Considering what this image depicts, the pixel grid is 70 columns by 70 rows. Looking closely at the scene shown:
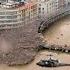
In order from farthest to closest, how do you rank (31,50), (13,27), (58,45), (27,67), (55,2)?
(55,2), (13,27), (58,45), (31,50), (27,67)

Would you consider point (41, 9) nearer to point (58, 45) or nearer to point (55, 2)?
point (55, 2)

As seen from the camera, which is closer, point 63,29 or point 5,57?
point 5,57

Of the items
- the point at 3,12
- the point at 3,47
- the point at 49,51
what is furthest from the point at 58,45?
the point at 3,12

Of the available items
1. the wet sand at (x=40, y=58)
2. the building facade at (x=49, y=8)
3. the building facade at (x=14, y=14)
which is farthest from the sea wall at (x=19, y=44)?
the building facade at (x=49, y=8)

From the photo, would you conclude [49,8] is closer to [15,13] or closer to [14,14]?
[15,13]

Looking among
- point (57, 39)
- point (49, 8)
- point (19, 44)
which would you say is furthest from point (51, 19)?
point (19, 44)

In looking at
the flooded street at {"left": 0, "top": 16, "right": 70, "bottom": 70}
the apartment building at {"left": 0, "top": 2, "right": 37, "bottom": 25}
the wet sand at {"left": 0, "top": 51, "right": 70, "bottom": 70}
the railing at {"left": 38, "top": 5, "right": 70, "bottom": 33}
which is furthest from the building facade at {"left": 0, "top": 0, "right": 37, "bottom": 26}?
the wet sand at {"left": 0, "top": 51, "right": 70, "bottom": 70}

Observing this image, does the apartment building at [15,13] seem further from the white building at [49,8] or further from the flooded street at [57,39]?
the flooded street at [57,39]
